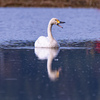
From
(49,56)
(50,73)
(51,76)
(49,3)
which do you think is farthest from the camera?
(49,3)

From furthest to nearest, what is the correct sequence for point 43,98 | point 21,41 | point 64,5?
1. point 64,5
2. point 21,41
3. point 43,98

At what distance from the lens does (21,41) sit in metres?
18.8

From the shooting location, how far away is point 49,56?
1370 centimetres

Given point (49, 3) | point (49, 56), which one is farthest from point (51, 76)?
point (49, 3)

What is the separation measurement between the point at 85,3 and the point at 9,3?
34.7 feet

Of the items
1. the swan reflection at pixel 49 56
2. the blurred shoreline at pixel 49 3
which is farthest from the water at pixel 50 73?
the blurred shoreline at pixel 49 3

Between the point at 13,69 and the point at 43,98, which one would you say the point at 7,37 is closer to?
the point at 13,69

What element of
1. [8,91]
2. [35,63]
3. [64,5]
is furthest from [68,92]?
[64,5]

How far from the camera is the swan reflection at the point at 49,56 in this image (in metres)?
10.3

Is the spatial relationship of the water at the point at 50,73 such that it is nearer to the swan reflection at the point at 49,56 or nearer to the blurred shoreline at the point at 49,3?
the swan reflection at the point at 49,56

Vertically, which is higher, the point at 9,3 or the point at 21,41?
the point at 21,41

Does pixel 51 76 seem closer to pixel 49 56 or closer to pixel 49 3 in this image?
pixel 49 56

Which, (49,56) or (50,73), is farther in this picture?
(49,56)

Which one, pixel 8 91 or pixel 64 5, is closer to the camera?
pixel 8 91
